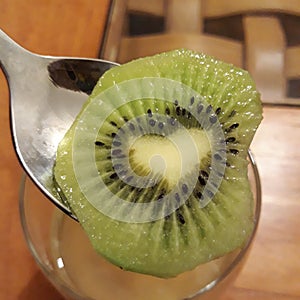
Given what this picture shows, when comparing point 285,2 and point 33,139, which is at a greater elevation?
point 285,2

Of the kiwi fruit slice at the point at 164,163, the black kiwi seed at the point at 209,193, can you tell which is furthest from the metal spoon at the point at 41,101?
the black kiwi seed at the point at 209,193

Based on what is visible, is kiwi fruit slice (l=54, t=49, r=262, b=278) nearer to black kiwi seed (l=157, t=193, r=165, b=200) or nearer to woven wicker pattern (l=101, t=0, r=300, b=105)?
black kiwi seed (l=157, t=193, r=165, b=200)

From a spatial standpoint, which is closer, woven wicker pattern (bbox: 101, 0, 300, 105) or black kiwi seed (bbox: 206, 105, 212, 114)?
black kiwi seed (bbox: 206, 105, 212, 114)

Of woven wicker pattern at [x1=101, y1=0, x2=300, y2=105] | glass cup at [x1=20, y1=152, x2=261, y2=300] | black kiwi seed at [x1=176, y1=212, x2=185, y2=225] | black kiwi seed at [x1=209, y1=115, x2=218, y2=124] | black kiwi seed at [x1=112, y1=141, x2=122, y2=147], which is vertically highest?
woven wicker pattern at [x1=101, y1=0, x2=300, y2=105]

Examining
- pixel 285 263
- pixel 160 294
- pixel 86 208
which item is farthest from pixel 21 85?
pixel 285 263

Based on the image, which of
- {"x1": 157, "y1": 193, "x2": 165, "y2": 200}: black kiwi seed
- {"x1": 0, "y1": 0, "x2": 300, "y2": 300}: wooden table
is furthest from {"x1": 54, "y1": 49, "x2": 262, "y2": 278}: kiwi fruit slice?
{"x1": 0, "y1": 0, "x2": 300, "y2": 300}: wooden table

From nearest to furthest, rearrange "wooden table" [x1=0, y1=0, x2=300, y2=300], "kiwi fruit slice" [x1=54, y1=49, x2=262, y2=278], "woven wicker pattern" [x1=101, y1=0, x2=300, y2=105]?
"kiwi fruit slice" [x1=54, y1=49, x2=262, y2=278] < "wooden table" [x1=0, y1=0, x2=300, y2=300] < "woven wicker pattern" [x1=101, y1=0, x2=300, y2=105]

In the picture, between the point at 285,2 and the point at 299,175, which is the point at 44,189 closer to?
the point at 299,175

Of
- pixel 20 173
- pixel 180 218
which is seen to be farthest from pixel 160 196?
pixel 20 173
